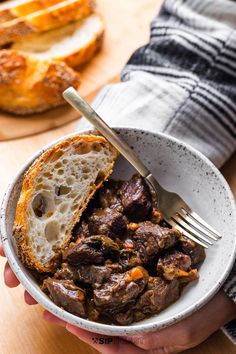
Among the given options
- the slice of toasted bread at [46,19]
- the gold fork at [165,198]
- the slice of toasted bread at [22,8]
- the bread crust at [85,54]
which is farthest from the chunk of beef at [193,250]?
the slice of toasted bread at [22,8]

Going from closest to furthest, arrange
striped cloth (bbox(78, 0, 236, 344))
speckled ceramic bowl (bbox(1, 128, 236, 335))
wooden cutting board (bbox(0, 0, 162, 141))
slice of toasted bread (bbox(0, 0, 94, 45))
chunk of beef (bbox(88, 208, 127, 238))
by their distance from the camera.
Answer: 1. speckled ceramic bowl (bbox(1, 128, 236, 335))
2. chunk of beef (bbox(88, 208, 127, 238))
3. striped cloth (bbox(78, 0, 236, 344))
4. wooden cutting board (bbox(0, 0, 162, 141))
5. slice of toasted bread (bbox(0, 0, 94, 45))

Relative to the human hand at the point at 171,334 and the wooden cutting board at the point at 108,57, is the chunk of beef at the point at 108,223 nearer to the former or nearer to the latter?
the human hand at the point at 171,334

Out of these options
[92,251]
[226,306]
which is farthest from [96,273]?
[226,306]

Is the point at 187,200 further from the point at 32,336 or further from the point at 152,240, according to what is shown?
the point at 32,336

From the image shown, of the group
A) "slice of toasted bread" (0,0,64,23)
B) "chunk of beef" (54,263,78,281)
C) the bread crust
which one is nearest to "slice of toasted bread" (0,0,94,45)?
"slice of toasted bread" (0,0,64,23)

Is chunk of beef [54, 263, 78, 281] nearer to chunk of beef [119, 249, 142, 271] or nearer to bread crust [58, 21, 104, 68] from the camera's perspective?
chunk of beef [119, 249, 142, 271]

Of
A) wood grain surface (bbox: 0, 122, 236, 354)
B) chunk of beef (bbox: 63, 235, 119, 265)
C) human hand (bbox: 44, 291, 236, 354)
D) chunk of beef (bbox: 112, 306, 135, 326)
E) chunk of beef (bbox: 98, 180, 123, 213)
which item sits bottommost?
wood grain surface (bbox: 0, 122, 236, 354)
